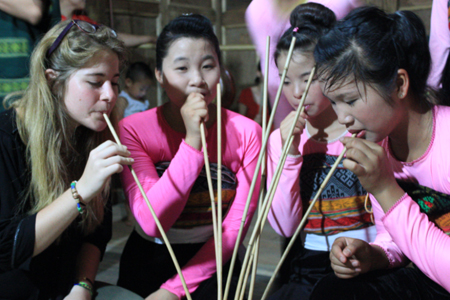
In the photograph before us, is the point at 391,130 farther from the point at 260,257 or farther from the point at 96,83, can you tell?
the point at 260,257

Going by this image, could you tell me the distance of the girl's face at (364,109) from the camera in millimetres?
840

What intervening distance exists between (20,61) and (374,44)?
3.90 feet

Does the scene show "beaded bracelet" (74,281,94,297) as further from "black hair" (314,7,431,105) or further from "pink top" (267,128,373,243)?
"black hair" (314,7,431,105)

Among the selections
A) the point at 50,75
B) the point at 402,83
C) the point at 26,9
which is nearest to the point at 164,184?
A: the point at 50,75

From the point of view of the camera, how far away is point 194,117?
941mm

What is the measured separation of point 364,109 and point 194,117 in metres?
0.39

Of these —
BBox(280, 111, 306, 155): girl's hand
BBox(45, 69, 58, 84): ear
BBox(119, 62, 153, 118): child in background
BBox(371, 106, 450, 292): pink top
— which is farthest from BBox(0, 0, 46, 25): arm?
BBox(119, 62, 153, 118): child in background

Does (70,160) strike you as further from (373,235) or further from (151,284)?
(373,235)

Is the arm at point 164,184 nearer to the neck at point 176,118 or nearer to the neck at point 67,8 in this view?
the neck at point 176,118

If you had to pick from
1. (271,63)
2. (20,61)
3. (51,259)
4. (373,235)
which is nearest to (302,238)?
(373,235)

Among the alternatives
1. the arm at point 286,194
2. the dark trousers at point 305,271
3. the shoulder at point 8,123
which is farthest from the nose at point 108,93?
the dark trousers at point 305,271

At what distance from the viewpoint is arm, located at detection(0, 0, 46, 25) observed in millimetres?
1352

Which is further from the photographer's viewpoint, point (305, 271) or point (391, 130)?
point (305, 271)

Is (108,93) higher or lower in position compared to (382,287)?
higher
